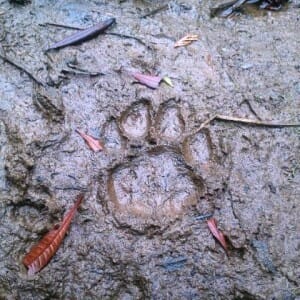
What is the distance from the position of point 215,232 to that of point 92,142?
657 millimetres

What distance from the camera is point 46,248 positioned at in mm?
1845

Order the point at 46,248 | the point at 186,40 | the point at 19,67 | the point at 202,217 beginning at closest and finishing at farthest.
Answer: the point at 46,248
the point at 202,217
the point at 19,67
the point at 186,40

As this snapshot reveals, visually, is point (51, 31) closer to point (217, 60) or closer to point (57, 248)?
point (217, 60)

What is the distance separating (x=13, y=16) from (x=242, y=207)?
Result: 4.81 ft

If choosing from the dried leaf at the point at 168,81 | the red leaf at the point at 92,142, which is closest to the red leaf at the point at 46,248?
the red leaf at the point at 92,142

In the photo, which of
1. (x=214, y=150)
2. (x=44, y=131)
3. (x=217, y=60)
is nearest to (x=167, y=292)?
(x=214, y=150)

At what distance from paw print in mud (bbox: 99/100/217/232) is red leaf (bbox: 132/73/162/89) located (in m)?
0.09

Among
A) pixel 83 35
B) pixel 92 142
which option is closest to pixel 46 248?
pixel 92 142

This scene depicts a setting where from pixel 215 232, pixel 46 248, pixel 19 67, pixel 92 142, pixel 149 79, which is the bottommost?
pixel 215 232

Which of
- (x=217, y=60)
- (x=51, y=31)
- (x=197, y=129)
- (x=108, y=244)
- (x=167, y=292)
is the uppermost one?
(x=51, y=31)

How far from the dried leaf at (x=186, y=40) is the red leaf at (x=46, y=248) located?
39.9 inches

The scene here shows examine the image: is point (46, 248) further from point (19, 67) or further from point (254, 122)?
point (254, 122)

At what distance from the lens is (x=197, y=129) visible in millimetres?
2152

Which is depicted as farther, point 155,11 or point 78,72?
point 155,11
